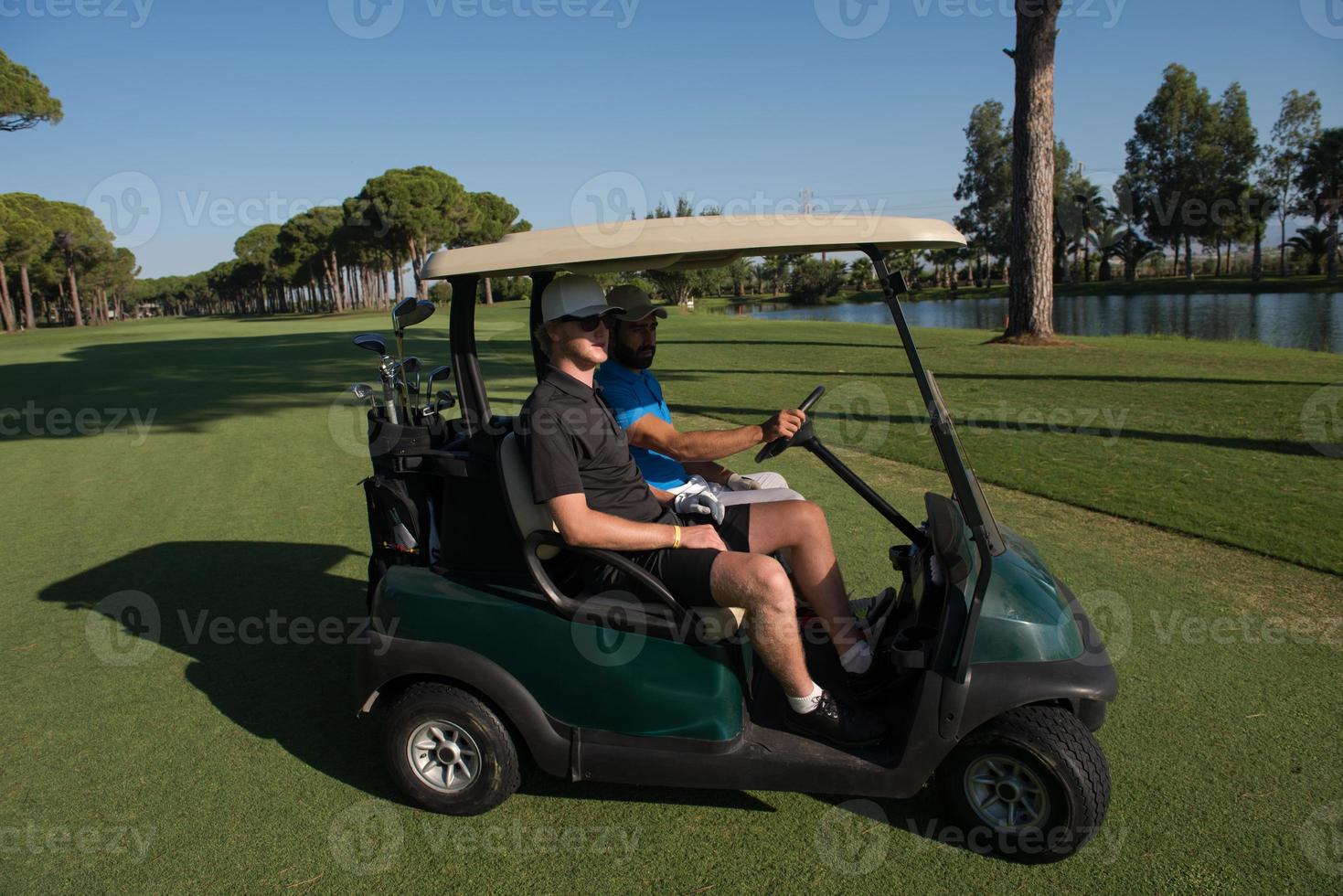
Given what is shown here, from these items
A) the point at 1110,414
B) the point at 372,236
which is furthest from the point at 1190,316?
the point at 372,236

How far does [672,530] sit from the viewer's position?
8.86 feet

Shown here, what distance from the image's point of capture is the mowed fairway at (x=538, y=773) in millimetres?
2504

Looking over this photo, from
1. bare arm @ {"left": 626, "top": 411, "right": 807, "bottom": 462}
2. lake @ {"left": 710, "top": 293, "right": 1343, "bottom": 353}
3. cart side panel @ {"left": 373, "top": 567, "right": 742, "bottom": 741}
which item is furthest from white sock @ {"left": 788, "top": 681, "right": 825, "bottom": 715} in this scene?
lake @ {"left": 710, "top": 293, "right": 1343, "bottom": 353}

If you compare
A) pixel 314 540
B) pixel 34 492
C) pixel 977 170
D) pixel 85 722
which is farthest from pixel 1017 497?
pixel 977 170

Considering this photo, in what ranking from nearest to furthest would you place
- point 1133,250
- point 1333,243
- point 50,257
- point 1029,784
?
1. point 1029,784
2. point 1333,243
3. point 50,257
4. point 1133,250

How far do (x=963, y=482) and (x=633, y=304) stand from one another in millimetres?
1447

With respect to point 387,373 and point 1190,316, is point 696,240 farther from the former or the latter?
point 1190,316

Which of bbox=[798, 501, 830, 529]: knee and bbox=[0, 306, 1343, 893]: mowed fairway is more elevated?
bbox=[798, 501, 830, 529]: knee

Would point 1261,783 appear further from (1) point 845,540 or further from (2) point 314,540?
(2) point 314,540

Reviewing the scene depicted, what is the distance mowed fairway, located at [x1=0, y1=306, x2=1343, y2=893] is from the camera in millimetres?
2504

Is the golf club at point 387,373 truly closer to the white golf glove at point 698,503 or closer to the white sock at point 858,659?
the white golf glove at point 698,503

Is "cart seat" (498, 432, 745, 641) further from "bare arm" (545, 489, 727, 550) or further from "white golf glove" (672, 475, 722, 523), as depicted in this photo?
"white golf glove" (672, 475, 722, 523)

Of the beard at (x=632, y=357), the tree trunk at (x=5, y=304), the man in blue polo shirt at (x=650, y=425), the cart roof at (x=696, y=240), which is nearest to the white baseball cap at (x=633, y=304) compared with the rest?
the man in blue polo shirt at (x=650, y=425)

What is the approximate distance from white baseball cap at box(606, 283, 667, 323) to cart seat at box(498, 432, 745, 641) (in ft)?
2.83
